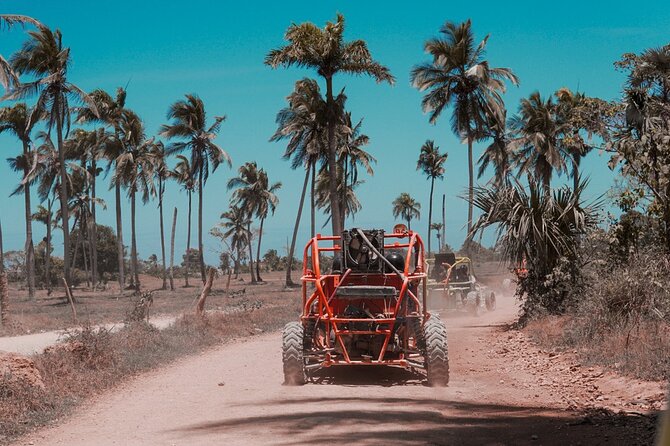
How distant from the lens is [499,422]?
8.18m

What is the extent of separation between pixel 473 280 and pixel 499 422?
18709mm

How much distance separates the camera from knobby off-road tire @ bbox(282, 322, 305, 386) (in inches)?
432

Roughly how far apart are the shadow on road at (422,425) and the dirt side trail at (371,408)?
11 mm

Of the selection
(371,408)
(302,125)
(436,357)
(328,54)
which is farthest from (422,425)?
(302,125)

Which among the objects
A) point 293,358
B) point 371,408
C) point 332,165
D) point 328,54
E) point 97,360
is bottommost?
point 371,408

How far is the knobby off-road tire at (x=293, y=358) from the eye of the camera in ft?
36.0

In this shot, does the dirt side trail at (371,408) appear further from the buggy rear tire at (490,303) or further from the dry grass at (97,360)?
the buggy rear tire at (490,303)

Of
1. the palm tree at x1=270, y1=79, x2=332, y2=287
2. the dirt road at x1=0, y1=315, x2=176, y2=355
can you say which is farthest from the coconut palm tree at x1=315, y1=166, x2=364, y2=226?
the dirt road at x1=0, y1=315, x2=176, y2=355

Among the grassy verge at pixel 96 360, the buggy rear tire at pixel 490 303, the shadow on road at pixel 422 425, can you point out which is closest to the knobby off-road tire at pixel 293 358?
the shadow on road at pixel 422 425

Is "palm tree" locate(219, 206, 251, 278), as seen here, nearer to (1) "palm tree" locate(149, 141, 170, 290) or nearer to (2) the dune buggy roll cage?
(1) "palm tree" locate(149, 141, 170, 290)

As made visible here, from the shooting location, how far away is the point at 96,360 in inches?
504

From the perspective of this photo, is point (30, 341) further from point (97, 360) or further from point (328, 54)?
point (328, 54)

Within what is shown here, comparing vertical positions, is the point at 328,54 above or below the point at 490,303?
above

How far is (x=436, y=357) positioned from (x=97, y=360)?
19.4 feet
